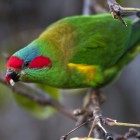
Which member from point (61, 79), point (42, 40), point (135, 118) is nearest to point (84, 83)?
point (61, 79)

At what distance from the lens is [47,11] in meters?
4.24

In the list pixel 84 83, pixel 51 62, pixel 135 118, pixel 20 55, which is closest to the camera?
pixel 20 55

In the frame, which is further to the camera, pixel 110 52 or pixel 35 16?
pixel 35 16

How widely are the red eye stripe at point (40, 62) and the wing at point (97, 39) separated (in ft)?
0.62

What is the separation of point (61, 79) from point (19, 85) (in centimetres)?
35

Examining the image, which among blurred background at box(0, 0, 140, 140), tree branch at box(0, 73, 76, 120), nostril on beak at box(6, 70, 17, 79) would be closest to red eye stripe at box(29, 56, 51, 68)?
nostril on beak at box(6, 70, 17, 79)

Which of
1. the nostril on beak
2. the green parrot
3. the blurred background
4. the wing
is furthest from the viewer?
the blurred background

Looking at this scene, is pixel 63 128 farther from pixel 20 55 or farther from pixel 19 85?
pixel 20 55

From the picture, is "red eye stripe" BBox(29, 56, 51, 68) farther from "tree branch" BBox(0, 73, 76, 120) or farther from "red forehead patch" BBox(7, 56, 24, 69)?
"tree branch" BBox(0, 73, 76, 120)

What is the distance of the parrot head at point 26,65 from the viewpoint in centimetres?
221

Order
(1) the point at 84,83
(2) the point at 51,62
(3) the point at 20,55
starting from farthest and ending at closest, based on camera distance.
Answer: (1) the point at 84,83 < (2) the point at 51,62 < (3) the point at 20,55

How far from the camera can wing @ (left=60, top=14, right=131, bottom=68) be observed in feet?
8.39

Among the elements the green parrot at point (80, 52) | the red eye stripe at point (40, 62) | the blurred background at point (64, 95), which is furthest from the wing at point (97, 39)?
the blurred background at point (64, 95)

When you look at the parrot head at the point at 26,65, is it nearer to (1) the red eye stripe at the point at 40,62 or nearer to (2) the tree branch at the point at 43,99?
(1) the red eye stripe at the point at 40,62
